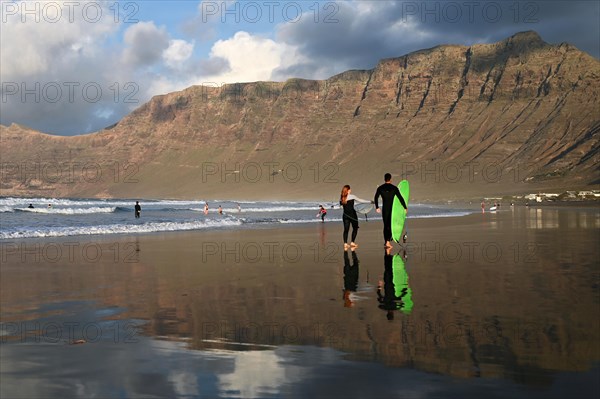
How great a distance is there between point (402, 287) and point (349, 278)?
170 centimetres

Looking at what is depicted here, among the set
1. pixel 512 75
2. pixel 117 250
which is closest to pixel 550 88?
pixel 512 75

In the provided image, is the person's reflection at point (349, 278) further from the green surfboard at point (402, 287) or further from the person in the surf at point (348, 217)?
the person in the surf at point (348, 217)

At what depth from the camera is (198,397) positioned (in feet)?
16.6

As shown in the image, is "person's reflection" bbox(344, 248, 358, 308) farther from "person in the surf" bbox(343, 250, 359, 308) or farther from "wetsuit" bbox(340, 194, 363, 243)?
"wetsuit" bbox(340, 194, 363, 243)

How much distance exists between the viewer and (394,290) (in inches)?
421

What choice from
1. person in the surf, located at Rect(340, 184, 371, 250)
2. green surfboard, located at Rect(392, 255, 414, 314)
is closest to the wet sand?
green surfboard, located at Rect(392, 255, 414, 314)

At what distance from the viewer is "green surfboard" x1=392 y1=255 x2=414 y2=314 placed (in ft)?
30.0

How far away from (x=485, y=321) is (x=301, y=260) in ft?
29.3

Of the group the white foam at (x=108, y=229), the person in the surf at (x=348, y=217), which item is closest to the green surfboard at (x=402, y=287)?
the person in the surf at (x=348, y=217)

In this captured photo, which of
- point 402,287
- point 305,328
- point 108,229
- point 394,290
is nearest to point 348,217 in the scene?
point 402,287

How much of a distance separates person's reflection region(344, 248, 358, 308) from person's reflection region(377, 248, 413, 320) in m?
0.46

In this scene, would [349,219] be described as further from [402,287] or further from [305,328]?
[305,328]

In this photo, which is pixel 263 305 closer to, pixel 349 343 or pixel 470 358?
pixel 349 343

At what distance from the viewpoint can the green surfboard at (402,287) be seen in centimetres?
914
